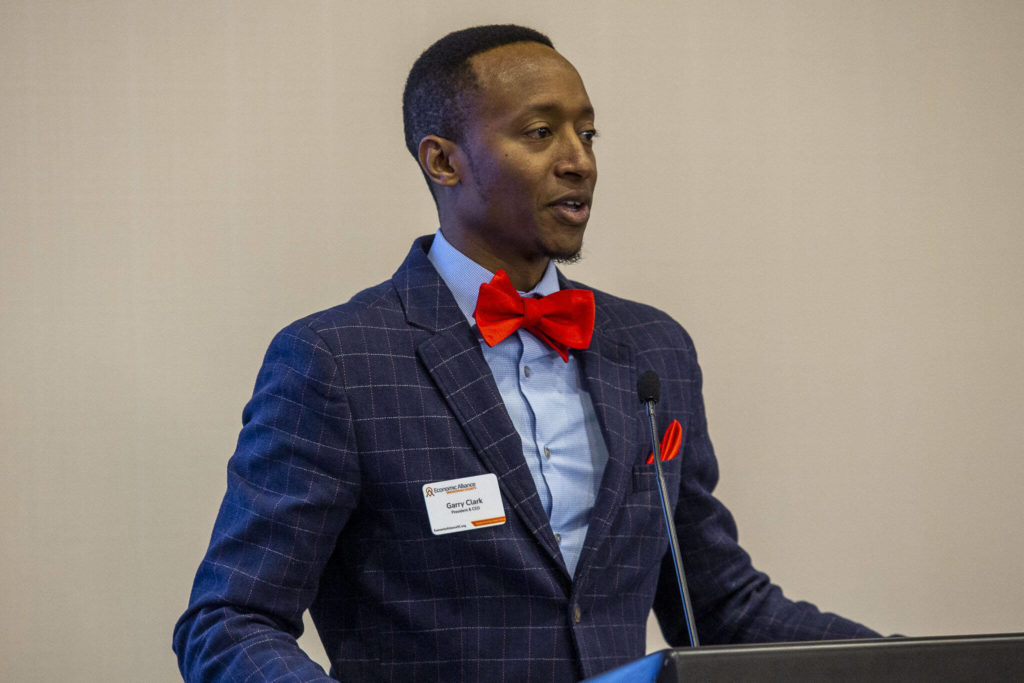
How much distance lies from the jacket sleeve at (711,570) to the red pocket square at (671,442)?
9 centimetres

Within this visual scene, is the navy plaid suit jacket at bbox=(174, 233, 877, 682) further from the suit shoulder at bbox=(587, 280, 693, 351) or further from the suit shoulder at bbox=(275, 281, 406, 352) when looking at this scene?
the suit shoulder at bbox=(587, 280, 693, 351)

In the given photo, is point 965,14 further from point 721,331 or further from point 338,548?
point 338,548

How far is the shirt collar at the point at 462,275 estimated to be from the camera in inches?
68.1

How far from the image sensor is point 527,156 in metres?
1.67

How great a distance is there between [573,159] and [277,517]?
0.68 m

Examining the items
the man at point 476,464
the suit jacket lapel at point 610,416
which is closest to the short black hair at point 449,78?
the man at point 476,464

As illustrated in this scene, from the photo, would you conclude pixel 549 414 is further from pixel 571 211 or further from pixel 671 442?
pixel 571 211

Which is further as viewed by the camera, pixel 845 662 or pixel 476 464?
pixel 476 464

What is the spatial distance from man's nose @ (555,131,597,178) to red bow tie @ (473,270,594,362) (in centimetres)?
18

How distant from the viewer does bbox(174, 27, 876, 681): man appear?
1.48 m

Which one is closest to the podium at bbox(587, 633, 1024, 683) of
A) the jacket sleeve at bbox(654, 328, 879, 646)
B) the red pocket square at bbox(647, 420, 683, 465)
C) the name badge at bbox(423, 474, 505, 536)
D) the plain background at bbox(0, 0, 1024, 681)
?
the name badge at bbox(423, 474, 505, 536)

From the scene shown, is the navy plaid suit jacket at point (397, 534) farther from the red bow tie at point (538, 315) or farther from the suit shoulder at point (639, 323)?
the suit shoulder at point (639, 323)

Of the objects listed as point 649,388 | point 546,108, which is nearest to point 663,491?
point 649,388

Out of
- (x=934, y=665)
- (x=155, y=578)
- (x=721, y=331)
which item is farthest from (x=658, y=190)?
(x=934, y=665)
